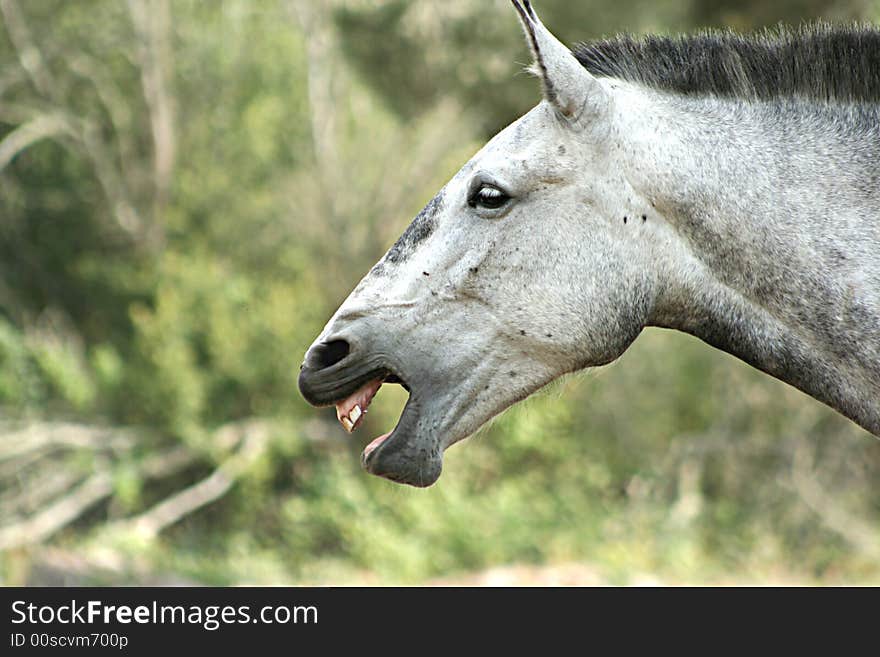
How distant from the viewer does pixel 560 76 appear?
8.79ft

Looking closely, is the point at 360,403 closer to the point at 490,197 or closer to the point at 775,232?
the point at 490,197

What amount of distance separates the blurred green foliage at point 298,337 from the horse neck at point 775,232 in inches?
221

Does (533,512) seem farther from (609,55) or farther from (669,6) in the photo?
(609,55)

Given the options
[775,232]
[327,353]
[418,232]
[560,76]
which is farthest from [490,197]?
[775,232]

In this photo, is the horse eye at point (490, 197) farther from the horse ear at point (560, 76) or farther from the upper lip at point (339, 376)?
the upper lip at point (339, 376)

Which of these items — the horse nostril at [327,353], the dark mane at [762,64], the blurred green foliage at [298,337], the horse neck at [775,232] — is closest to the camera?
the horse neck at [775,232]

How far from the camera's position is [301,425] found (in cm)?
1430

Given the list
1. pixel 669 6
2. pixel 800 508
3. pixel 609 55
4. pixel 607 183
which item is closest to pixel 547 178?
pixel 607 183

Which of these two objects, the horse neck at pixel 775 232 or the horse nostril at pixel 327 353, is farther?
the horse nostril at pixel 327 353

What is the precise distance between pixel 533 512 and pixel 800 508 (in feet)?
9.34

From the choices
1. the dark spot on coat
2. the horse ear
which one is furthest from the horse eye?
the horse ear

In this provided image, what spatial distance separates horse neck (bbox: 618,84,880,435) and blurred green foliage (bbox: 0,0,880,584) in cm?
562

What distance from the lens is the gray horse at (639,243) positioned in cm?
260

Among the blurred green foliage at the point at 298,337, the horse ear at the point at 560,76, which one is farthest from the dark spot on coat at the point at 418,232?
the blurred green foliage at the point at 298,337
